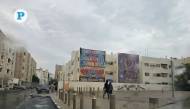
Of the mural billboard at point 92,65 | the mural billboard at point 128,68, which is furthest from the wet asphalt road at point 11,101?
the mural billboard at point 128,68

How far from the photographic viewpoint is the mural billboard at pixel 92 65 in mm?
52656

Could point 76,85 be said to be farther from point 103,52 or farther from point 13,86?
point 13,86

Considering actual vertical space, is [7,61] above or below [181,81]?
above

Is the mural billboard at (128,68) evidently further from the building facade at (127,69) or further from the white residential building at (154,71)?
the white residential building at (154,71)

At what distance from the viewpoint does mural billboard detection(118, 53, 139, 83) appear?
2264 inches

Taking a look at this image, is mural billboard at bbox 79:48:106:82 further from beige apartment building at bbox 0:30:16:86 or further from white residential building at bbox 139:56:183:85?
beige apartment building at bbox 0:30:16:86

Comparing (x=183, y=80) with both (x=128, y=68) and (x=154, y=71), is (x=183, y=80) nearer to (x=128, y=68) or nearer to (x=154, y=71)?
(x=128, y=68)

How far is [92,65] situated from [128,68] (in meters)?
11.3

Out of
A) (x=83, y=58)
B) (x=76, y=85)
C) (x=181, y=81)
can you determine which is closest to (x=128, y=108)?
(x=76, y=85)

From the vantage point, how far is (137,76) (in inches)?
2325

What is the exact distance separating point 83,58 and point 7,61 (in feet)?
Answer: 67.9

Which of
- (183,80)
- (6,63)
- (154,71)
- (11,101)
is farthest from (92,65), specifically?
(11,101)

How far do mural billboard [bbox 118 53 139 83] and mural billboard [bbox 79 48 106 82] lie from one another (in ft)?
18.2

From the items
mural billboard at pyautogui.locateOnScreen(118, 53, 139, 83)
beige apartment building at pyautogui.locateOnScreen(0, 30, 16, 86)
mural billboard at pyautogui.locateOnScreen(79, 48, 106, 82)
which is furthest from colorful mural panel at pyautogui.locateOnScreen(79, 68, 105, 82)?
beige apartment building at pyautogui.locateOnScreen(0, 30, 16, 86)
